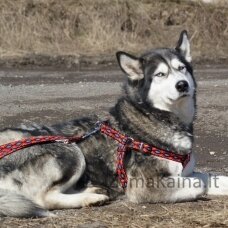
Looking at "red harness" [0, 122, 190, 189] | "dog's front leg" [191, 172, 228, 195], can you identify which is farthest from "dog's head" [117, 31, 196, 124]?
"dog's front leg" [191, 172, 228, 195]

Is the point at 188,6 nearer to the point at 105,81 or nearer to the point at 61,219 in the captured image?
the point at 105,81

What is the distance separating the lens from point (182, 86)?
623 cm

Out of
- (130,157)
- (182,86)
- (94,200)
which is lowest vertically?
(94,200)

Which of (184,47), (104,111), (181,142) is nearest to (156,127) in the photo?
(181,142)

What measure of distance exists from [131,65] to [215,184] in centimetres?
134

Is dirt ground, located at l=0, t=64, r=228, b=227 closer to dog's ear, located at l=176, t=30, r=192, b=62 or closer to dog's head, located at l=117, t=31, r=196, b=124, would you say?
dog's head, located at l=117, t=31, r=196, b=124

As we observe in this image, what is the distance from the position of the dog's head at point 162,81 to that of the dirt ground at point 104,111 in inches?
35.2

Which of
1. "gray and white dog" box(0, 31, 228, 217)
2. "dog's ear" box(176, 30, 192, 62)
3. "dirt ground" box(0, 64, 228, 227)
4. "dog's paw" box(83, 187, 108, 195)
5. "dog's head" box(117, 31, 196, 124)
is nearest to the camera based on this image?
"dirt ground" box(0, 64, 228, 227)

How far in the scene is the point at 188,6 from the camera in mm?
23766

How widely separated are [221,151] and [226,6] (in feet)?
50.8

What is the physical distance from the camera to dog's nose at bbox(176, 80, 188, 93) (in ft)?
20.4

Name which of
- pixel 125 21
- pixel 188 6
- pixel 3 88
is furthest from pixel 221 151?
pixel 188 6

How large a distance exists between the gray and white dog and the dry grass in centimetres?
1329

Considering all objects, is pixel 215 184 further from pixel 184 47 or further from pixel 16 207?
pixel 16 207
